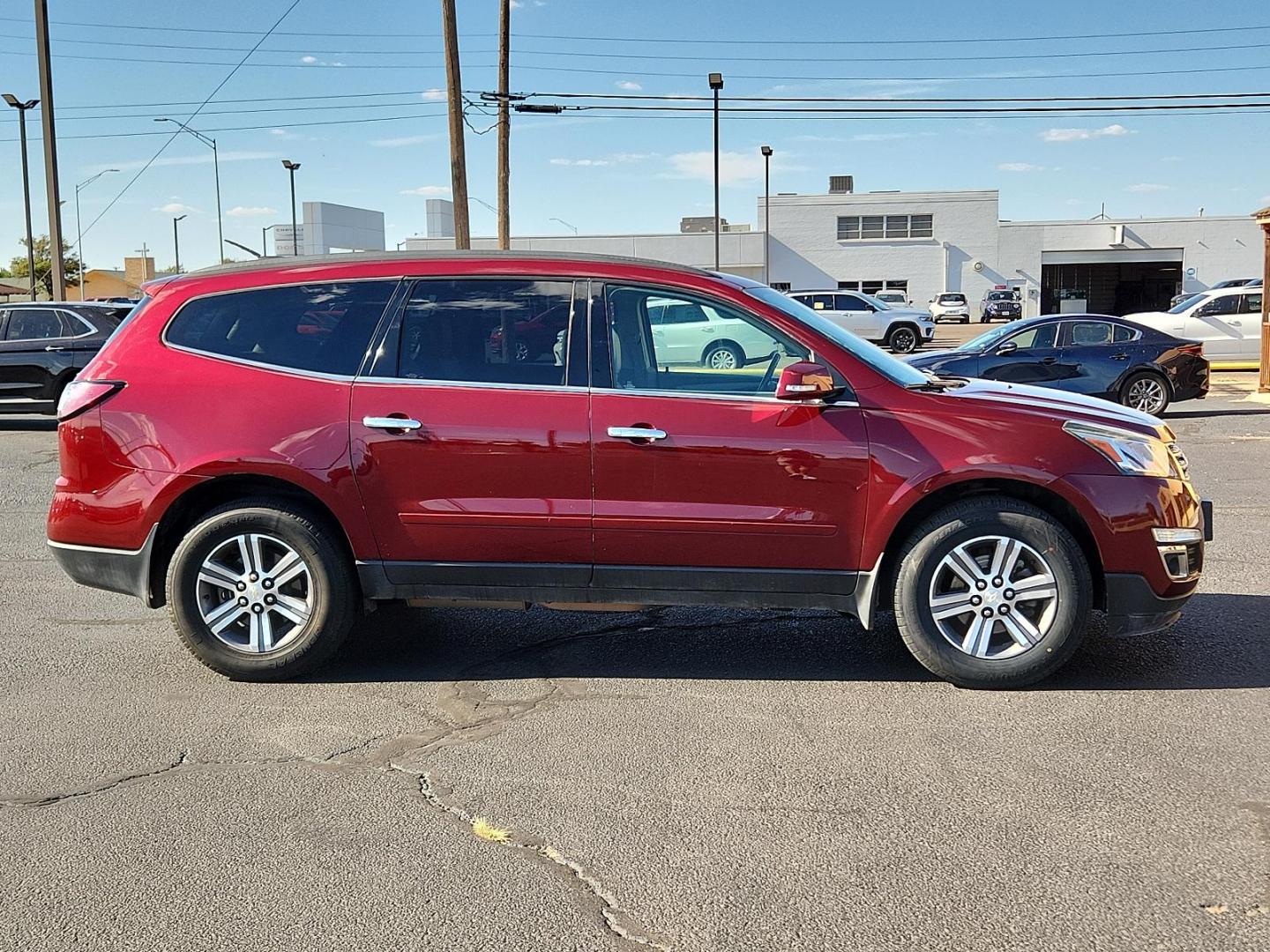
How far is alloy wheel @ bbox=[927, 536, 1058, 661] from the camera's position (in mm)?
5066

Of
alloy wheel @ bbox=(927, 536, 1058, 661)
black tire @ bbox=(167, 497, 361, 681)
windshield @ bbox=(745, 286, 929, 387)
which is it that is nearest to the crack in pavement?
black tire @ bbox=(167, 497, 361, 681)

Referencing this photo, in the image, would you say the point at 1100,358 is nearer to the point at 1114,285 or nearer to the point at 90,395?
the point at 90,395

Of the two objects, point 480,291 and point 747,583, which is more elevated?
point 480,291

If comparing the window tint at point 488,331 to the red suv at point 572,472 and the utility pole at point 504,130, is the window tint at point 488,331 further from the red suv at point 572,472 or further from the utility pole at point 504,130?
the utility pole at point 504,130

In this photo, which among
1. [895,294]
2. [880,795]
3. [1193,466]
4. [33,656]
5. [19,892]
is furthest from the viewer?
[895,294]

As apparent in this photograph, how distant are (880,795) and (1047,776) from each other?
634mm

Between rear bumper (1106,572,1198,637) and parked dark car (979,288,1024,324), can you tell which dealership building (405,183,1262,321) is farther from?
rear bumper (1106,572,1198,637)

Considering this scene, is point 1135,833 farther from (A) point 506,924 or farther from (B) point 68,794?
(B) point 68,794

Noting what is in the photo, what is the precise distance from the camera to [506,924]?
126 inches

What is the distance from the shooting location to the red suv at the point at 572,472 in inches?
199

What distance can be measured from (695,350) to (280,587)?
2095 mm

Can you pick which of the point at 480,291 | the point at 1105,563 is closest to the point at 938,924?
the point at 1105,563

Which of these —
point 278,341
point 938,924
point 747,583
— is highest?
point 278,341

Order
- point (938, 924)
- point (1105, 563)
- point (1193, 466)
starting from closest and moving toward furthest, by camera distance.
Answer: point (938, 924) → point (1105, 563) → point (1193, 466)
